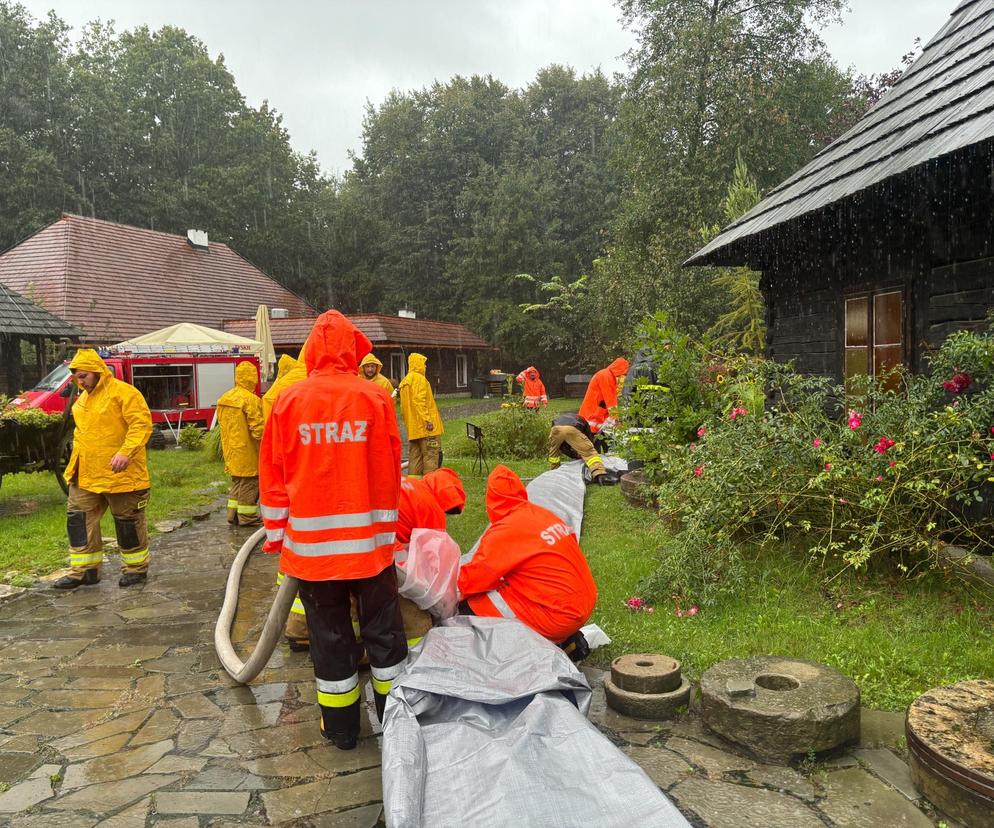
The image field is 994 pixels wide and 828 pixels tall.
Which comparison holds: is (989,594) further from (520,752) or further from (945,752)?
(520,752)

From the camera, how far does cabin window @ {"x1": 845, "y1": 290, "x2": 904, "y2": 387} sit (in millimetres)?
6934

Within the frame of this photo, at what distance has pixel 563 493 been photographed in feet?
28.7

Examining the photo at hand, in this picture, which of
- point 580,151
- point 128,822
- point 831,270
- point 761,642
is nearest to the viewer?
point 128,822

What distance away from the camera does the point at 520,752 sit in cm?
281

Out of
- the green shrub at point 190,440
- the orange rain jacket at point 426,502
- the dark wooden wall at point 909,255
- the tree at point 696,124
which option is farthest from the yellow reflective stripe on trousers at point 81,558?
the tree at point 696,124

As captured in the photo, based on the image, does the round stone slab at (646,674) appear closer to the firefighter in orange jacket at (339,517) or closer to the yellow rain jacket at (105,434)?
the firefighter in orange jacket at (339,517)

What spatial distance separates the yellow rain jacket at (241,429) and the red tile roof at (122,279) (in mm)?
16301

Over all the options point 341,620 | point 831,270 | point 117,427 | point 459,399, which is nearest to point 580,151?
point 459,399

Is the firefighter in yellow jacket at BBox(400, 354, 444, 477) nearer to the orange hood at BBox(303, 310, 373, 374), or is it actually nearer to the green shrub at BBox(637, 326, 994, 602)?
the green shrub at BBox(637, 326, 994, 602)

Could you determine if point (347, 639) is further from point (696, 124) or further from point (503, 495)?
point (696, 124)

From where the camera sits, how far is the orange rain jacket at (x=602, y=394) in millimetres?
11195

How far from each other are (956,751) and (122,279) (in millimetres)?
27187

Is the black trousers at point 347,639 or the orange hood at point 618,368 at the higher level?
the orange hood at point 618,368

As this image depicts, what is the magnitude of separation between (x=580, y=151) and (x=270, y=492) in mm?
40408
